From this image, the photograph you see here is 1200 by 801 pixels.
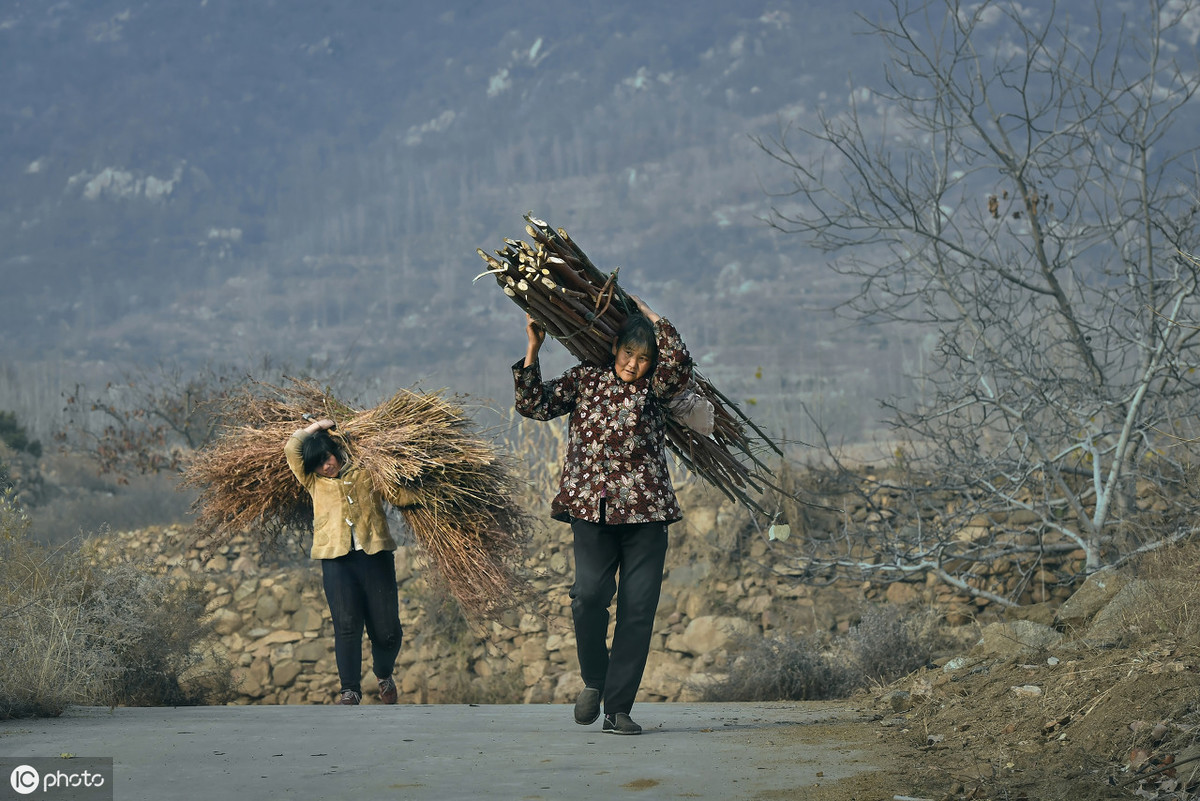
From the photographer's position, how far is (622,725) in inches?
174

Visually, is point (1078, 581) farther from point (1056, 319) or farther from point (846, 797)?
point (846, 797)

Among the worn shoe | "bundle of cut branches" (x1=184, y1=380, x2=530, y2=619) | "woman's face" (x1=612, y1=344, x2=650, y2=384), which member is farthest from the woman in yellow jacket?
"woman's face" (x1=612, y1=344, x2=650, y2=384)

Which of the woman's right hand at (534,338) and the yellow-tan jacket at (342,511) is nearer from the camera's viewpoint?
the woman's right hand at (534,338)

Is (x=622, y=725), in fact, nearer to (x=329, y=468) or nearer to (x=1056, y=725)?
(x=1056, y=725)

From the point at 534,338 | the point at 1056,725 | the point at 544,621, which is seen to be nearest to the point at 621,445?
the point at 534,338

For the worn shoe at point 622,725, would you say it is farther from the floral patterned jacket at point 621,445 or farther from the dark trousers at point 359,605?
the dark trousers at point 359,605

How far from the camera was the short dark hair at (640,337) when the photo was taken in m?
4.42

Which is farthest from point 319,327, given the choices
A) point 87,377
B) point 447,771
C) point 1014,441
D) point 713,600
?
point 447,771

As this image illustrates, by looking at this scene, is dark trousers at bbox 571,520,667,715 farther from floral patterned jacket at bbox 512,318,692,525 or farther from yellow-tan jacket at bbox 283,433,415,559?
yellow-tan jacket at bbox 283,433,415,559

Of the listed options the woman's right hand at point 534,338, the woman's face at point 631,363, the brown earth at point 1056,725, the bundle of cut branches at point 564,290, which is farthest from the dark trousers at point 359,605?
the brown earth at point 1056,725

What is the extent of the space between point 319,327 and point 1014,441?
53.8 m

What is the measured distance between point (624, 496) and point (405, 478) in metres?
2.15

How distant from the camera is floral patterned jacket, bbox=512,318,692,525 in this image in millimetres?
4375

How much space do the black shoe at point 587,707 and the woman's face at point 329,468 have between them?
2.27 m
